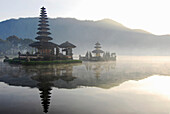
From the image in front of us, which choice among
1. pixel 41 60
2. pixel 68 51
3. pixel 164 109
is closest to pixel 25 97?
pixel 164 109

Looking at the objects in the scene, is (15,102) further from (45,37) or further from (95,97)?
(45,37)

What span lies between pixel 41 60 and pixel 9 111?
27.0 m

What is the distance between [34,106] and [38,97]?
162cm

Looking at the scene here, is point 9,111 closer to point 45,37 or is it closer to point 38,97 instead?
point 38,97

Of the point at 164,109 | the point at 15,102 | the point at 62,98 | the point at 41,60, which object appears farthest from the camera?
the point at 41,60

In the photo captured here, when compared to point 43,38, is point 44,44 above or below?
below

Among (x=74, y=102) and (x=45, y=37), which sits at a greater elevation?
(x=45, y=37)

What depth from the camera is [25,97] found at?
30.2 feet

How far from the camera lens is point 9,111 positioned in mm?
6977

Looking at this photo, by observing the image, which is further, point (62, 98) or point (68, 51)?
point (68, 51)

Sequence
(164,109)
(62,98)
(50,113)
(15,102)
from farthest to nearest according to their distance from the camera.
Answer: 1. (62,98)
2. (15,102)
3. (164,109)
4. (50,113)

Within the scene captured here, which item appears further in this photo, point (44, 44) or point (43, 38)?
point (43, 38)

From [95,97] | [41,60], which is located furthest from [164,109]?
[41,60]

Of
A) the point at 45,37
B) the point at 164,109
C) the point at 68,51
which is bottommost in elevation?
the point at 164,109
